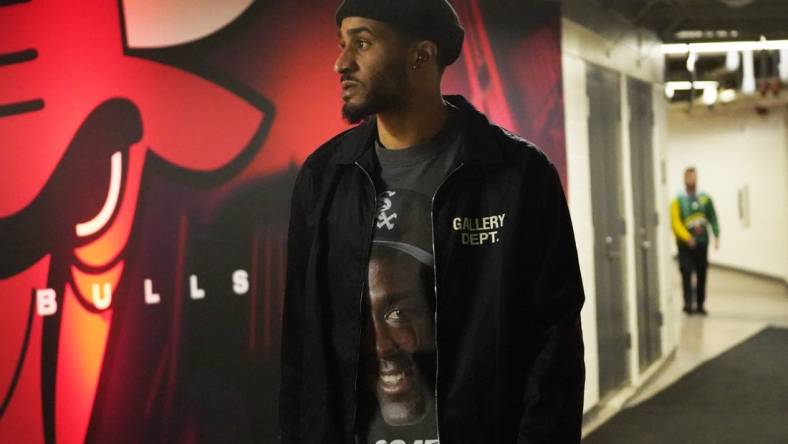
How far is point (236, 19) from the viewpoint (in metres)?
3.04

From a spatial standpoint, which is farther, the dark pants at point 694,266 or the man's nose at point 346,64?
the dark pants at point 694,266

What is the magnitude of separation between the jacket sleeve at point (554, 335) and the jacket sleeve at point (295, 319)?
430mm

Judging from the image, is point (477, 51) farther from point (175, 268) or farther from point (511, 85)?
point (175, 268)

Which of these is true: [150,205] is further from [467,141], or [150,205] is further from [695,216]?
[695,216]

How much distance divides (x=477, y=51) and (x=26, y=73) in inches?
83.7

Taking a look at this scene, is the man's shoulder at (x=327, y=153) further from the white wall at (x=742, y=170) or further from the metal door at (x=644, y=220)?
the white wall at (x=742, y=170)

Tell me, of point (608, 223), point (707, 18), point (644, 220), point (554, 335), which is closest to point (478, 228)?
point (554, 335)

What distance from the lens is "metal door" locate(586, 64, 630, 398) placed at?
5570 millimetres

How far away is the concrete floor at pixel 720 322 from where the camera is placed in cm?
634

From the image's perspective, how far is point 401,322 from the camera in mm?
1541

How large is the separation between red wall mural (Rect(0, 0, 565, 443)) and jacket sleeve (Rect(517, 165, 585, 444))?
167 cm

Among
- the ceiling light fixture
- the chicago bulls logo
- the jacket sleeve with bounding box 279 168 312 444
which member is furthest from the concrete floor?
the jacket sleeve with bounding box 279 168 312 444

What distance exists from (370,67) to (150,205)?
60.6 inches

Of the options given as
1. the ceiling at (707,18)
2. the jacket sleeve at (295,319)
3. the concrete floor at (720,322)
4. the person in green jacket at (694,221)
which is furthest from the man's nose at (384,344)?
the person in green jacket at (694,221)
